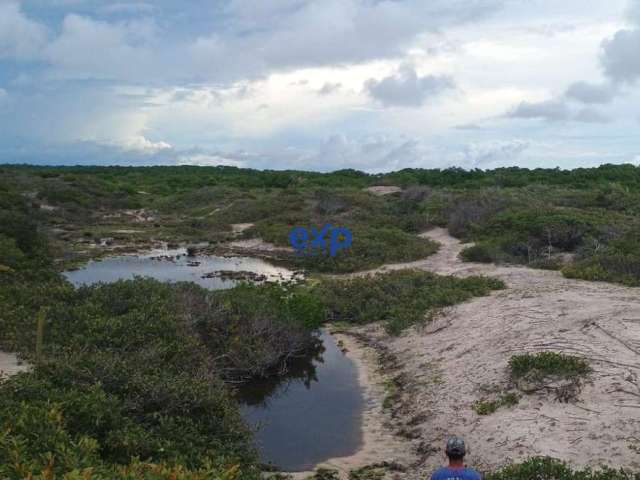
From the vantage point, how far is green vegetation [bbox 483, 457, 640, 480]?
252 inches

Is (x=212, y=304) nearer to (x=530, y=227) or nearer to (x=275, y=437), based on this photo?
(x=275, y=437)

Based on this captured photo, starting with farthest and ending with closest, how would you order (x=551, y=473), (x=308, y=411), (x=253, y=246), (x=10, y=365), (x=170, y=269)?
(x=253, y=246) → (x=170, y=269) → (x=308, y=411) → (x=10, y=365) → (x=551, y=473)

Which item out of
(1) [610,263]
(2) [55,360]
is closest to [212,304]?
(2) [55,360]

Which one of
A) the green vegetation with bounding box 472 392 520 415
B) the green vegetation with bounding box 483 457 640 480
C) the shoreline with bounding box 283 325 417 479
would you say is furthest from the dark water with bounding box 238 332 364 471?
the green vegetation with bounding box 483 457 640 480

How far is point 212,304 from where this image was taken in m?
12.9

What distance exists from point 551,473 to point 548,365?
2985mm

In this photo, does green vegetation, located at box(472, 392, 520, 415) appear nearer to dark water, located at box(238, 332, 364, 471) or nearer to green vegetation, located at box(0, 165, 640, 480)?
green vegetation, located at box(0, 165, 640, 480)

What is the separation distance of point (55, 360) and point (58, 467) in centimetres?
331

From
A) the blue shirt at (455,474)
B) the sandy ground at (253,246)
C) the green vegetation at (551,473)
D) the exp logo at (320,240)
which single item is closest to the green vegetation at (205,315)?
the green vegetation at (551,473)

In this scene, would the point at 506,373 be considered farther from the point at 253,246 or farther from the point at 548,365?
the point at 253,246

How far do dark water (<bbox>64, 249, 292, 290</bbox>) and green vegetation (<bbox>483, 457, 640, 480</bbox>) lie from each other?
48.1 ft

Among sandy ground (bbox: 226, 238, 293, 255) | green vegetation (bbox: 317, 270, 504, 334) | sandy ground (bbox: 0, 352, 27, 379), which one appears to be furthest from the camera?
sandy ground (bbox: 226, 238, 293, 255)

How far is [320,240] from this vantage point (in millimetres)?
26062

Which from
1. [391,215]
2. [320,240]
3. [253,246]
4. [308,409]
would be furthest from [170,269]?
[308,409]
